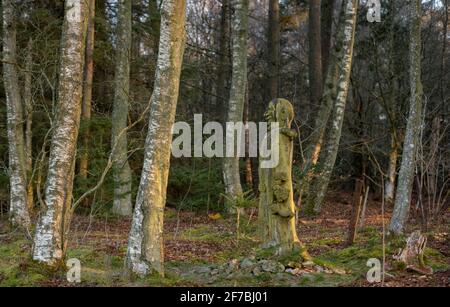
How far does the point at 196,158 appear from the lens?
19.8m

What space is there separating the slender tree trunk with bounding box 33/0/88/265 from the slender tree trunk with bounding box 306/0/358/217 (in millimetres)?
9686

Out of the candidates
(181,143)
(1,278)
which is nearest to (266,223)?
(1,278)

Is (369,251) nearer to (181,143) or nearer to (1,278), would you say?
(1,278)

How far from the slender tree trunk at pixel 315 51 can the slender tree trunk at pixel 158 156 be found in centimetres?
1324

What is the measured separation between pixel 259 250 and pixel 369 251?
232 cm

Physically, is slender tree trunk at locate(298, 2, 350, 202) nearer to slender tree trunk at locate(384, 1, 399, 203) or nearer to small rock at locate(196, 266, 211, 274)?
Result: slender tree trunk at locate(384, 1, 399, 203)

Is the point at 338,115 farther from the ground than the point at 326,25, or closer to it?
closer to it

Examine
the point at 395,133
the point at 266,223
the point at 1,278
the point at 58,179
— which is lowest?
the point at 1,278

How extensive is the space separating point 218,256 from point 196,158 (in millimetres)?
8982

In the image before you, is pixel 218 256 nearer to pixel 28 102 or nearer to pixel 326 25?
pixel 28 102

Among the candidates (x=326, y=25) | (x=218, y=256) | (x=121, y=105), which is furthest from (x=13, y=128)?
(x=326, y=25)
